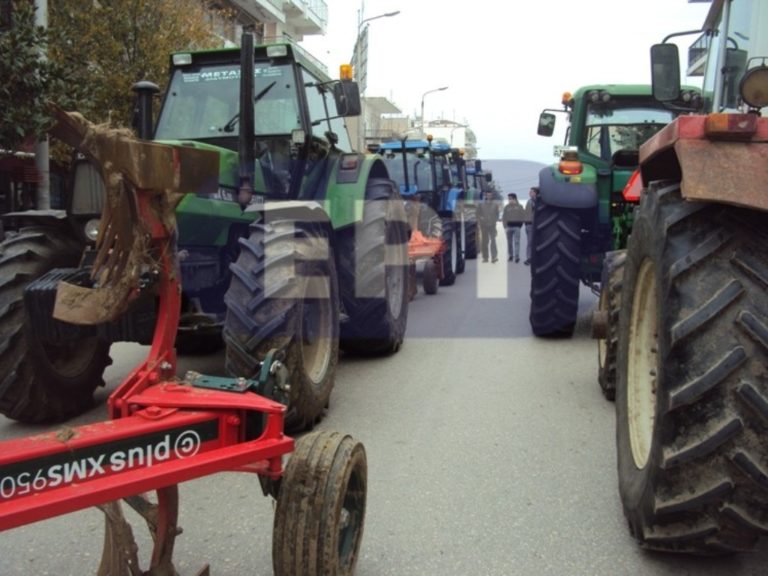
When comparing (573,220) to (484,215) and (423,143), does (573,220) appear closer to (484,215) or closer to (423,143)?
(423,143)

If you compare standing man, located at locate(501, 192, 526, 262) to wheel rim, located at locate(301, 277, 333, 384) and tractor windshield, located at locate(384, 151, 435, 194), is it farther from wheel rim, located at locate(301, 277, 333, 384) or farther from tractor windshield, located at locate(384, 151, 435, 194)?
wheel rim, located at locate(301, 277, 333, 384)

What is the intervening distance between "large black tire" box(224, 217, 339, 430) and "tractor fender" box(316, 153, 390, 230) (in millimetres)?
1012

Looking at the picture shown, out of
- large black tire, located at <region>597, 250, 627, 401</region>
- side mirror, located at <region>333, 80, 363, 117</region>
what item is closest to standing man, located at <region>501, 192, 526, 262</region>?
large black tire, located at <region>597, 250, 627, 401</region>

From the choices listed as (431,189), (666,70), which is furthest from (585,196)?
(431,189)

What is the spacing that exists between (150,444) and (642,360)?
2193 millimetres

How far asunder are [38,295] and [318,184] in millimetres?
2639

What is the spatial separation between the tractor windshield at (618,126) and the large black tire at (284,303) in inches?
154

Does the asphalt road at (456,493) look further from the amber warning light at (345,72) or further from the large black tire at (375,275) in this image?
the amber warning light at (345,72)

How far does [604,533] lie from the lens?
344cm

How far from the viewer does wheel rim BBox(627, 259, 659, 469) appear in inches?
134

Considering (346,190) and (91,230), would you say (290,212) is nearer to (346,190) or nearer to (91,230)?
(91,230)

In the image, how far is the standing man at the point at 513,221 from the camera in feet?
56.0

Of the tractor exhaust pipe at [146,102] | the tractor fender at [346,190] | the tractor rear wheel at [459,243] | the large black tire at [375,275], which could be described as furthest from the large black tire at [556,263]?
the tractor rear wheel at [459,243]

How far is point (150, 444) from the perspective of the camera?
2420 mm
